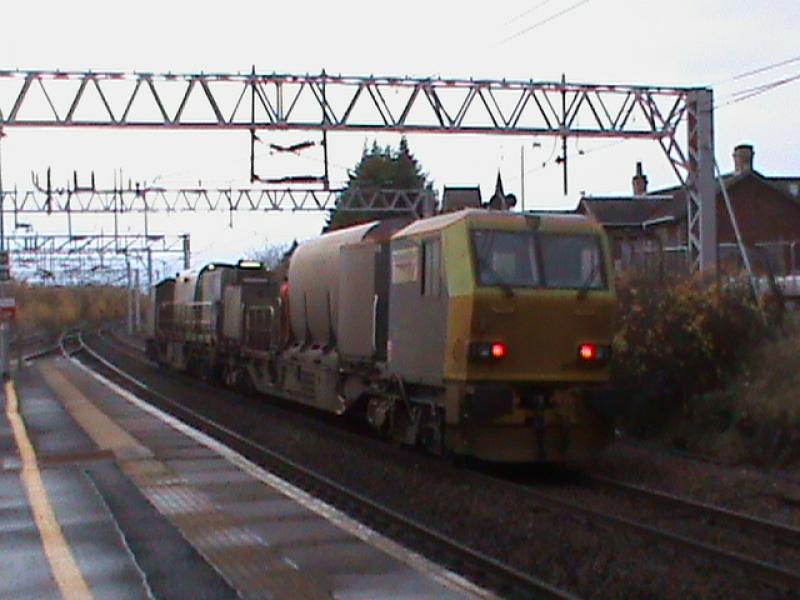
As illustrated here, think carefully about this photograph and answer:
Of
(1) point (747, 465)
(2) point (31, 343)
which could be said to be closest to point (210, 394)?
(1) point (747, 465)

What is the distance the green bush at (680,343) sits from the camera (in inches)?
760

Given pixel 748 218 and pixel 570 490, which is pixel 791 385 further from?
pixel 748 218

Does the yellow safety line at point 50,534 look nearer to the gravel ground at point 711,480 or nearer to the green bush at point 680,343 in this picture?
the gravel ground at point 711,480

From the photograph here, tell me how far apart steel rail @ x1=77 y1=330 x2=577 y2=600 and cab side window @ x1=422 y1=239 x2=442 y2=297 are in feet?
8.81

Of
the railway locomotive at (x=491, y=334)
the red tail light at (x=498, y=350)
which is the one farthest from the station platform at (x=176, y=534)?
the red tail light at (x=498, y=350)

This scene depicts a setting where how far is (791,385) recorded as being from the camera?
16938mm

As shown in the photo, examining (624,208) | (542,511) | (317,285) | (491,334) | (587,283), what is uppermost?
(624,208)

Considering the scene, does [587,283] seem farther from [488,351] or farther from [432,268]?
[432,268]

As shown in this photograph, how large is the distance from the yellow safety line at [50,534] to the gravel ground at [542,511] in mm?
3472

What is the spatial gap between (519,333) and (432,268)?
5.03 ft

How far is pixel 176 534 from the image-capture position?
11.9m

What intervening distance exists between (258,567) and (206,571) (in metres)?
0.42

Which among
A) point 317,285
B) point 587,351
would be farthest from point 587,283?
point 317,285

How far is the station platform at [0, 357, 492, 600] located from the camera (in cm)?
972
